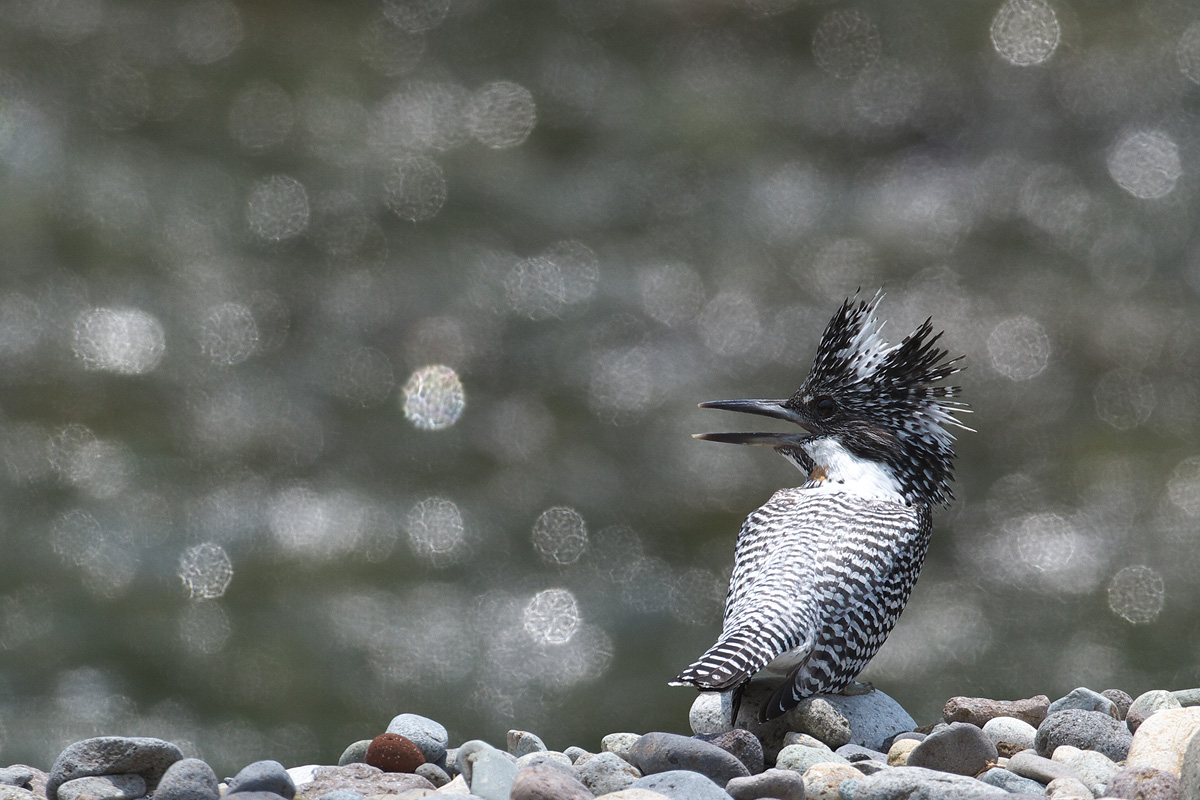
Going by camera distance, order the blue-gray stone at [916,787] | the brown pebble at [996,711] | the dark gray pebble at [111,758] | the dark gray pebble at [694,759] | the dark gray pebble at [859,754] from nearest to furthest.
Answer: the blue-gray stone at [916,787] < the dark gray pebble at [111,758] < the dark gray pebble at [694,759] < the dark gray pebble at [859,754] < the brown pebble at [996,711]

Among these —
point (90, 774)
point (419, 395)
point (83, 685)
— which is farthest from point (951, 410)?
point (83, 685)

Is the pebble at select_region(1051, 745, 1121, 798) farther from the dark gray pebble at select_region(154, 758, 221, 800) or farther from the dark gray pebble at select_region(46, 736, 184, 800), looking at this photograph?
the dark gray pebble at select_region(46, 736, 184, 800)

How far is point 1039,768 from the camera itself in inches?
116

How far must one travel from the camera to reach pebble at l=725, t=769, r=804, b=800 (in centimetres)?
267

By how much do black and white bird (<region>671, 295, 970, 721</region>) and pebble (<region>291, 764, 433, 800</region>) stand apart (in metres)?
0.82

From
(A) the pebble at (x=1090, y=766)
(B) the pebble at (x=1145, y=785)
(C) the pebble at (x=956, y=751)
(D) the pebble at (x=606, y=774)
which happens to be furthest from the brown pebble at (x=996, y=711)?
(D) the pebble at (x=606, y=774)

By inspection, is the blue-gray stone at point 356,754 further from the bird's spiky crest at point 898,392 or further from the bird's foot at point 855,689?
the bird's spiky crest at point 898,392

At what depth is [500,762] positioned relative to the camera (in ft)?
8.93

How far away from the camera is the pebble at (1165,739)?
2896 mm

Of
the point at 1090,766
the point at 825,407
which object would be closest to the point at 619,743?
the point at 1090,766

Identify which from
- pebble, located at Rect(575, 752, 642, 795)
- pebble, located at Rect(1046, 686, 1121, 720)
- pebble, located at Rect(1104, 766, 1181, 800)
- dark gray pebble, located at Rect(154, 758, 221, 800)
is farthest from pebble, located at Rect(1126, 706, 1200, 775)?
dark gray pebble, located at Rect(154, 758, 221, 800)

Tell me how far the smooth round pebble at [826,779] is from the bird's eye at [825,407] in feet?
6.46

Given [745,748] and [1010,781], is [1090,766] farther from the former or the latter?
[745,748]

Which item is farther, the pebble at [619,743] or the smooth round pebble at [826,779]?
the pebble at [619,743]
